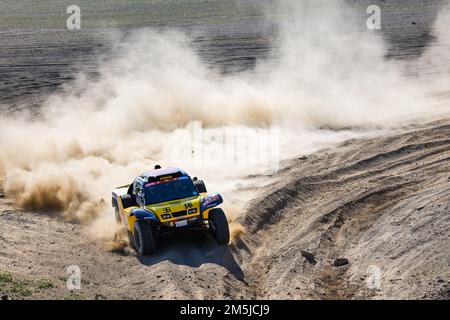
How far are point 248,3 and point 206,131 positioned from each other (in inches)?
1680

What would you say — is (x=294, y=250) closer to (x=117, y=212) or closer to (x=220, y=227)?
(x=220, y=227)

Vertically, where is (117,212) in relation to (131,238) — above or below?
above

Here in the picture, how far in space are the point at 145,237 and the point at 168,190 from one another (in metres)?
1.74

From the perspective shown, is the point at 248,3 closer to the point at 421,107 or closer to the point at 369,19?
the point at 369,19

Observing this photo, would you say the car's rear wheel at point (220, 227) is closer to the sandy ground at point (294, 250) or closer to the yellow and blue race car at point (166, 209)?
the yellow and blue race car at point (166, 209)

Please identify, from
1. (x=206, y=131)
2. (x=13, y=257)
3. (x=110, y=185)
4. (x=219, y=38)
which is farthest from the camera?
(x=219, y=38)

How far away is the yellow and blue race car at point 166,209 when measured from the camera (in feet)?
60.3

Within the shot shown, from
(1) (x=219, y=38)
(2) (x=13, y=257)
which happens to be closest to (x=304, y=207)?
(2) (x=13, y=257)

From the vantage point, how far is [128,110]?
30828 millimetres

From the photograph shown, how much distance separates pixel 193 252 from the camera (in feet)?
59.8

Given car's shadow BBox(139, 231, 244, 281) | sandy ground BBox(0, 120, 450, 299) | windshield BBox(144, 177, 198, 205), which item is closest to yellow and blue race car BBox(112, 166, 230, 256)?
windshield BBox(144, 177, 198, 205)

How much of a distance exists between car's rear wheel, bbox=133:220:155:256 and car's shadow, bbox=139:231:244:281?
0.18 metres

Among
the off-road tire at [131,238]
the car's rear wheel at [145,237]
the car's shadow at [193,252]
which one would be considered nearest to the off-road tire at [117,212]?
the off-road tire at [131,238]

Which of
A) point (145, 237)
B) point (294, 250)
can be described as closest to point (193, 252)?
point (145, 237)
